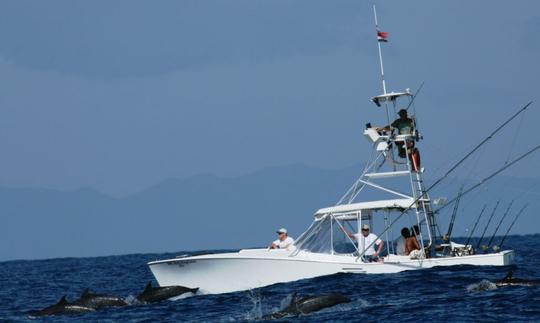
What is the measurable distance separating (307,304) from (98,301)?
26.9 ft

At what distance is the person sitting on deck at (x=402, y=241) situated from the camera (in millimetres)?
34344

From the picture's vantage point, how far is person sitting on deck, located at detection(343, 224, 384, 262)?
1331 inches

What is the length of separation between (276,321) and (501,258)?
1006 centimetres

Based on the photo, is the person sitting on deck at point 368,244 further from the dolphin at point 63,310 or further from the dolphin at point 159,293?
the dolphin at point 63,310

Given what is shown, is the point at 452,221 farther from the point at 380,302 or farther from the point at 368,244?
the point at 380,302

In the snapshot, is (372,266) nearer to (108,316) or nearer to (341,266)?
(341,266)

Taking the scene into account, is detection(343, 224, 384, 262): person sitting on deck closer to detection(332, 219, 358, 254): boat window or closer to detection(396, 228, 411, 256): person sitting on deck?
detection(332, 219, 358, 254): boat window

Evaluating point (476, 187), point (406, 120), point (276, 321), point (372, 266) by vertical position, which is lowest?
point (276, 321)

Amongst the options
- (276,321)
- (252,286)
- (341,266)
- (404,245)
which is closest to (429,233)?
(404,245)

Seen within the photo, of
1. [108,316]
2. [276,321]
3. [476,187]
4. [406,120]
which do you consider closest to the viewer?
[276,321]

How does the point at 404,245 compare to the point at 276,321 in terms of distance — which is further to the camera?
the point at 404,245

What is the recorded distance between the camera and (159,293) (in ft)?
111

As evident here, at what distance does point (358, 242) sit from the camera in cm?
3428

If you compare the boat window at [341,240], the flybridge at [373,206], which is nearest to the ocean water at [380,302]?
the boat window at [341,240]
